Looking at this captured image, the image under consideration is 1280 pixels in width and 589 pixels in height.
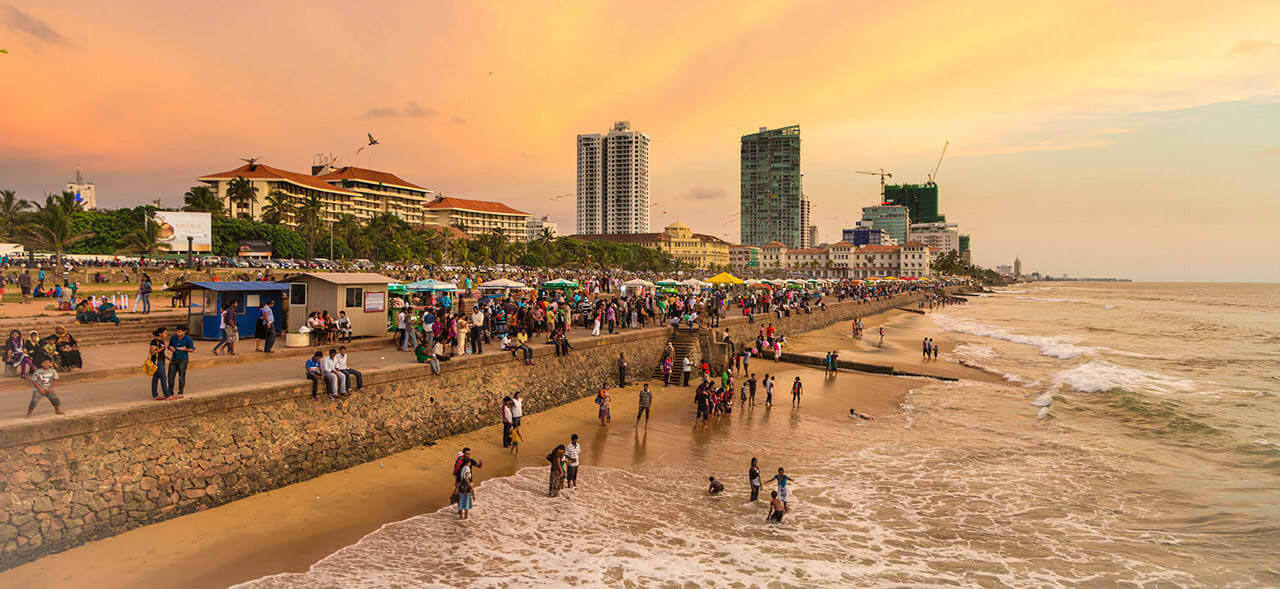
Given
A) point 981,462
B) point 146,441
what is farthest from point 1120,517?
point 146,441

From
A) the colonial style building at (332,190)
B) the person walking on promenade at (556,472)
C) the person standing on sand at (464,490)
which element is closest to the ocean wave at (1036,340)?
the person walking on promenade at (556,472)

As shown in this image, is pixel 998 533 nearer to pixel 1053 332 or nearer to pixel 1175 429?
pixel 1175 429

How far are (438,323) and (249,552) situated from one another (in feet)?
25.4

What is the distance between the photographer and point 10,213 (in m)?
57.1

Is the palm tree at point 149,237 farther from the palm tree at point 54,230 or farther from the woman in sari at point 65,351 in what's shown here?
the woman in sari at point 65,351

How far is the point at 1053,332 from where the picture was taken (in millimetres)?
49531

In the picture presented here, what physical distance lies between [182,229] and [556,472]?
53.7m

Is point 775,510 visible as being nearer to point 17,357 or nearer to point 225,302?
point 17,357

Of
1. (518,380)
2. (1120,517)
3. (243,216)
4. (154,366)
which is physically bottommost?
(1120,517)

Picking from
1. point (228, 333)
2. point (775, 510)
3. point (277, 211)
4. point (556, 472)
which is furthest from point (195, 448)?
point (277, 211)

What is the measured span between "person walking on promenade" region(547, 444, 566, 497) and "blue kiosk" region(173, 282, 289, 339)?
1181cm

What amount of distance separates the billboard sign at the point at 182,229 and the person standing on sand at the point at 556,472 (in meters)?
52.5

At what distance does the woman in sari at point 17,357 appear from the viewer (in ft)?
37.6

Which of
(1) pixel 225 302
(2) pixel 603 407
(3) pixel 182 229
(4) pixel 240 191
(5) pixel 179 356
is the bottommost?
(2) pixel 603 407
